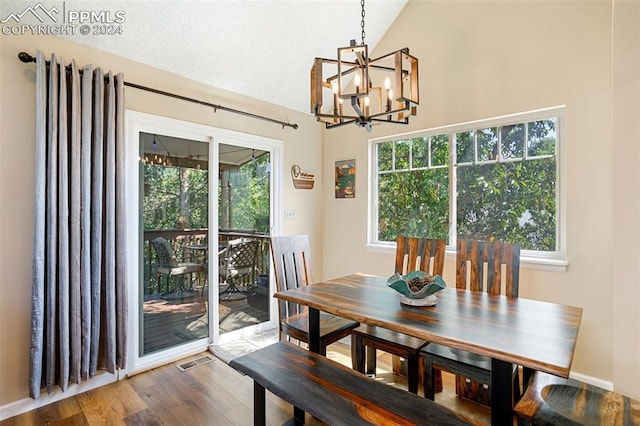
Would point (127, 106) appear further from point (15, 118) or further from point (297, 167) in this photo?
point (297, 167)

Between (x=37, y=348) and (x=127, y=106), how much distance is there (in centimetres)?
185

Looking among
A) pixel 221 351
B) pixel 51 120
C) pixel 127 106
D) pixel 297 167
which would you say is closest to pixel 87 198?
pixel 51 120

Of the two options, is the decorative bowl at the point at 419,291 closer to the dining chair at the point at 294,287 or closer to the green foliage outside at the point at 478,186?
the dining chair at the point at 294,287

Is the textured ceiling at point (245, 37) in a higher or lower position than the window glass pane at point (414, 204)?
higher

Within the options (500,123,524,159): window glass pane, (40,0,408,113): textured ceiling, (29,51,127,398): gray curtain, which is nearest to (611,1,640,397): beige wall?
(500,123,524,159): window glass pane

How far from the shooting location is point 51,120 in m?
2.15

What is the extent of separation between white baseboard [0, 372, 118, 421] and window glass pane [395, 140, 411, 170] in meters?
Result: 3.29

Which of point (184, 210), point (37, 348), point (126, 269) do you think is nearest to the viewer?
point (37, 348)

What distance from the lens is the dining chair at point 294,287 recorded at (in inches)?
92.2

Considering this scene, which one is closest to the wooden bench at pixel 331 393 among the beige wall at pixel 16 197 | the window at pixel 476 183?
the beige wall at pixel 16 197

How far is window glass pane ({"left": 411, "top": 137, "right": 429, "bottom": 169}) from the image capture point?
3.39 m

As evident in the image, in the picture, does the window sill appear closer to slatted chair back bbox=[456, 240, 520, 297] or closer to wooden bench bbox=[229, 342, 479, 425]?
slatted chair back bbox=[456, 240, 520, 297]

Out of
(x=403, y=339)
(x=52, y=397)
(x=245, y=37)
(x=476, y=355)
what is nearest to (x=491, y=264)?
(x=476, y=355)

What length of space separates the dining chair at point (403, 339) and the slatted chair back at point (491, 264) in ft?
0.54
